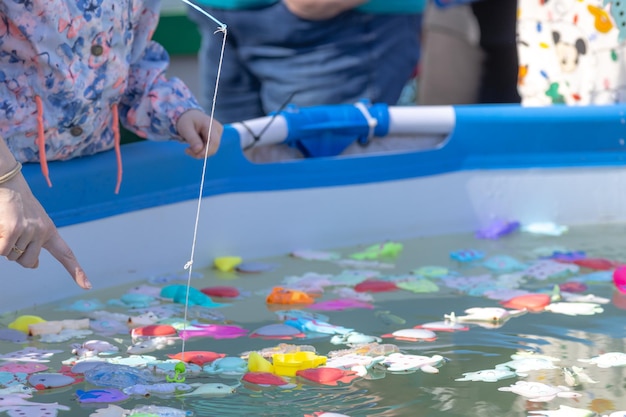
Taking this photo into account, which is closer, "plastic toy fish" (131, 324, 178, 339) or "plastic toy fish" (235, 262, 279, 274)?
"plastic toy fish" (131, 324, 178, 339)

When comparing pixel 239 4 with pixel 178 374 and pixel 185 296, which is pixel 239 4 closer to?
pixel 185 296

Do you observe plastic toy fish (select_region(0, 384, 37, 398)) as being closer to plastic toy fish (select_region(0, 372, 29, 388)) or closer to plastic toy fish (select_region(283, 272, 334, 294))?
plastic toy fish (select_region(0, 372, 29, 388))

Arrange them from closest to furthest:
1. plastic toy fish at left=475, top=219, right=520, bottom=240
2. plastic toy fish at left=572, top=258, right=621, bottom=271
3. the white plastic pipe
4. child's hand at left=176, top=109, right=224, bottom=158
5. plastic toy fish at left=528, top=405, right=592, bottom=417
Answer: plastic toy fish at left=528, top=405, right=592, bottom=417, child's hand at left=176, top=109, right=224, bottom=158, plastic toy fish at left=572, top=258, right=621, bottom=271, plastic toy fish at left=475, top=219, right=520, bottom=240, the white plastic pipe

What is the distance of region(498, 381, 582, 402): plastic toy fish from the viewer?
172 centimetres

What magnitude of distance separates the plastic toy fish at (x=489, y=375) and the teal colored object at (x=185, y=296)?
24.6 inches

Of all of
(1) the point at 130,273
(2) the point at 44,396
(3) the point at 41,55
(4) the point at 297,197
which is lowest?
(2) the point at 44,396

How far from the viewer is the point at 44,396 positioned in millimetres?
1732

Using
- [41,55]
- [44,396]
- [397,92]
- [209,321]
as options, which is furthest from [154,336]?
[397,92]

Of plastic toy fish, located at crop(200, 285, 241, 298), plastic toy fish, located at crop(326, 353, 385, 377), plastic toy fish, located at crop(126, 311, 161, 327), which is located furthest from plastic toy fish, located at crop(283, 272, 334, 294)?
plastic toy fish, located at crop(326, 353, 385, 377)

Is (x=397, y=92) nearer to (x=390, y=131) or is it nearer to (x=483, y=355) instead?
(x=390, y=131)

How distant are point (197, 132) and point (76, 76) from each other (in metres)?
0.33

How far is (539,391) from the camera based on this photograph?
1732mm

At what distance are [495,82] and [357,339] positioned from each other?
93.0 inches

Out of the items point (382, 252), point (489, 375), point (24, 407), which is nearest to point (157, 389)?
point (24, 407)
